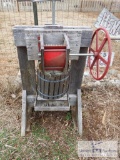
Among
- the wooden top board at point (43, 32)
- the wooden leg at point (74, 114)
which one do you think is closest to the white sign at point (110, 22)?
the wooden leg at point (74, 114)

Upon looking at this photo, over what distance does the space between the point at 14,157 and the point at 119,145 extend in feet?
4.11

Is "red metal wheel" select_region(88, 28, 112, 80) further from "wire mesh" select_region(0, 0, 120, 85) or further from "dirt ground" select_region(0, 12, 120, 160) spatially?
"wire mesh" select_region(0, 0, 120, 85)

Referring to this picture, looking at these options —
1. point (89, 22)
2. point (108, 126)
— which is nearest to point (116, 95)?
point (108, 126)

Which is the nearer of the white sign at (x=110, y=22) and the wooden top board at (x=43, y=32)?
the wooden top board at (x=43, y=32)

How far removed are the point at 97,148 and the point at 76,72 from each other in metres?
0.94

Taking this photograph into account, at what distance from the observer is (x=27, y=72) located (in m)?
2.18

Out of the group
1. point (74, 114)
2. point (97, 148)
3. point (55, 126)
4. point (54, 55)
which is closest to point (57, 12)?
point (74, 114)

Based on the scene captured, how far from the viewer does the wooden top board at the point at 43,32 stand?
65.5 inches

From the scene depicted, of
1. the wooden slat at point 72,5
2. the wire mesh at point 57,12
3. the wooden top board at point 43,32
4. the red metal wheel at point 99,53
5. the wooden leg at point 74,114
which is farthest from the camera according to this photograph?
the wooden slat at point 72,5

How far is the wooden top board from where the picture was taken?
1664 mm

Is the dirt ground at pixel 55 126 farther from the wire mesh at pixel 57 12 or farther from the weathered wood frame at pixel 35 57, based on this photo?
the wire mesh at pixel 57 12

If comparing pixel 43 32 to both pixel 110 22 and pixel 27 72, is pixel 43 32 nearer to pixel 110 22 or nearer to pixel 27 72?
pixel 27 72

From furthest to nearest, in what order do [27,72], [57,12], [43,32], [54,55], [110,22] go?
[57,12] → [110,22] → [27,72] → [43,32] → [54,55]

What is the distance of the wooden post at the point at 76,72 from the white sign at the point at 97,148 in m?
0.67
